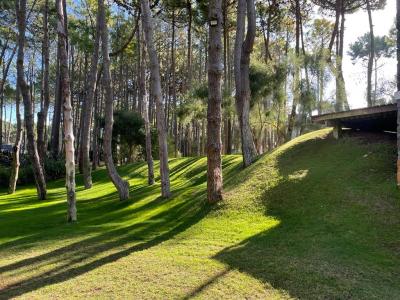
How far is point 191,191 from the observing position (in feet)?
38.7

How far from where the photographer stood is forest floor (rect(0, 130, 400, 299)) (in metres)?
5.25

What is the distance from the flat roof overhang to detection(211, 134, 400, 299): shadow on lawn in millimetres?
770

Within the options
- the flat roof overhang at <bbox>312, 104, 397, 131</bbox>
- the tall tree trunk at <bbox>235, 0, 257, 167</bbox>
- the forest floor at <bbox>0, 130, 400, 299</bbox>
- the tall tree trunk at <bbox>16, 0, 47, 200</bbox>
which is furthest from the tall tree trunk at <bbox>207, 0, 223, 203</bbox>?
the tall tree trunk at <bbox>16, 0, 47, 200</bbox>

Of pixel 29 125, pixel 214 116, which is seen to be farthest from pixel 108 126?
pixel 214 116

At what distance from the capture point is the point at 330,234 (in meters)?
6.68

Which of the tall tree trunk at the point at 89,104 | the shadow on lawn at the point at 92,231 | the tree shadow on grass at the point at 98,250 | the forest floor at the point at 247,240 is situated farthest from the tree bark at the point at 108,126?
the tree shadow on grass at the point at 98,250

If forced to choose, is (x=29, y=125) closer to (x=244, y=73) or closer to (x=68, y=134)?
(x=68, y=134)

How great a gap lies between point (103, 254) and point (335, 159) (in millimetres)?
5888

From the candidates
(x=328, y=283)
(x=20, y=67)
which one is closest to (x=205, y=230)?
(x=328, y=283)

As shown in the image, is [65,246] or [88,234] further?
[88,234]

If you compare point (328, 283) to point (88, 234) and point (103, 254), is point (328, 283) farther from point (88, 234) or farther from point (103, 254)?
point (88, 234)

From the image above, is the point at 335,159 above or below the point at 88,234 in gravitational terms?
above

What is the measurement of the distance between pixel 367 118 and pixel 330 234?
4583 millimetres

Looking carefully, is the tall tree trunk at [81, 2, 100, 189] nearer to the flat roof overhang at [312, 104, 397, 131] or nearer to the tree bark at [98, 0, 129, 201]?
the tree bark at [98, 0, 129, 201]
